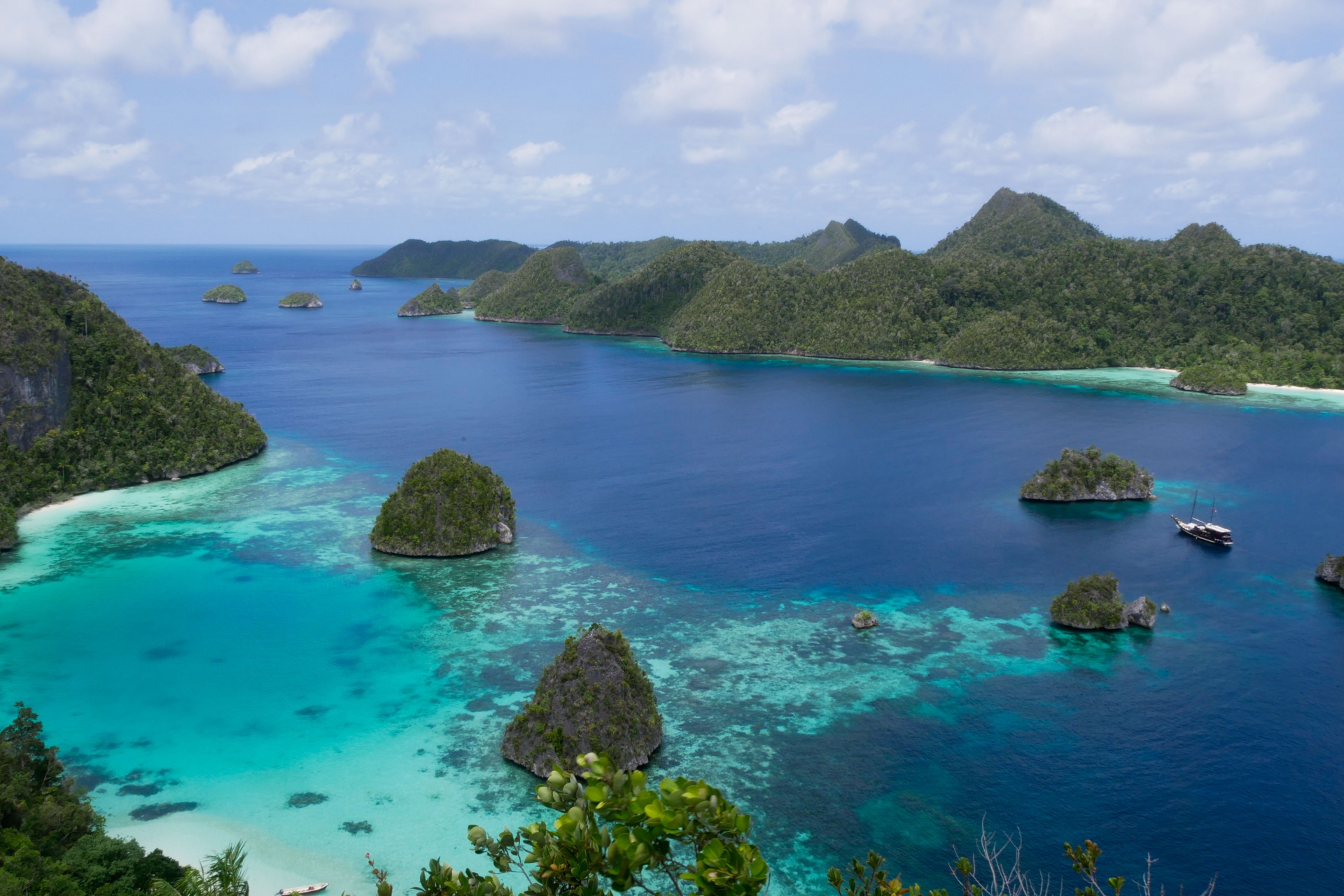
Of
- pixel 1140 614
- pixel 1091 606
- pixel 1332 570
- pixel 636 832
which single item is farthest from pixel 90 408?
pixel 1332 570

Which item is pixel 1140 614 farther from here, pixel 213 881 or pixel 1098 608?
pixel 213 881

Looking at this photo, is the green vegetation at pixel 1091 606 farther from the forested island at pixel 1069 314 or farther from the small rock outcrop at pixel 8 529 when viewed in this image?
the forested island at pixel 1069 314

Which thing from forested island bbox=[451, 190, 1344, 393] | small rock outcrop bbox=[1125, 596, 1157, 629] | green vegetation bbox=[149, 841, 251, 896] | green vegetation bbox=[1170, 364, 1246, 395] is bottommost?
green vegetation bbox=[149, 841, 251, 896]

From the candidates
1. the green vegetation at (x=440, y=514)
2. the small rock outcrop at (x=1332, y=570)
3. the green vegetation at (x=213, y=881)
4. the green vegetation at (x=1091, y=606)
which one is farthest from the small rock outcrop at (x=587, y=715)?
the small rock outcrop at (x=1332, y=570)

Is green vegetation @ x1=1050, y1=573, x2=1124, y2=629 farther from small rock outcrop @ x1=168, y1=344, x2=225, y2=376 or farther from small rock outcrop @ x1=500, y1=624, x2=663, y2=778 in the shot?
small rock outcrop @ x1=168, y1=344, x2=225, y2=376

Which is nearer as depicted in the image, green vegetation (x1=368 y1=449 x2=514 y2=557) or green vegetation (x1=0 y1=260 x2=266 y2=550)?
green vegetation (x1=368 y1=449 x2=514 y2=557)

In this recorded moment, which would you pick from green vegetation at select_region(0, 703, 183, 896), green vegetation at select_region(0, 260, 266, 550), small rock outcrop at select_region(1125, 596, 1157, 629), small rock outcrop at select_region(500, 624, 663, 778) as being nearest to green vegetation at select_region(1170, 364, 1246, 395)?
small rock outcrop at select_region(1125, 596, 1157, 629)

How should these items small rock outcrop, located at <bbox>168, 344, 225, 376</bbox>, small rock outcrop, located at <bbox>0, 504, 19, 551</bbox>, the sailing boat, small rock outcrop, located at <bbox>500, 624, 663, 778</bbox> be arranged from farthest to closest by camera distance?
1. small rock outcrop, located at <bbox>168, 344, 225, 376</bbox>
2. the sailing boat
3. small rock outcrop, located at <bbox>0, 504, 19, 551</bbox>
4. small rock outcrop, located at <bbox>500, 624, 663, 778</bbox>

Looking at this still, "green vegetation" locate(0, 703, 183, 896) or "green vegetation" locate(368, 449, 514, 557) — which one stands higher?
"green vegetation" locate(368, 449, 514, 557)
